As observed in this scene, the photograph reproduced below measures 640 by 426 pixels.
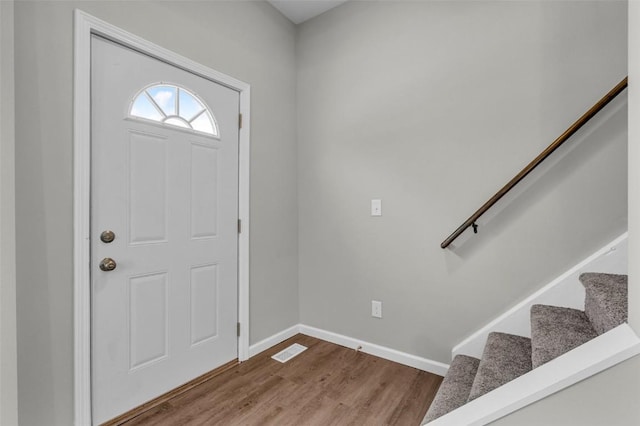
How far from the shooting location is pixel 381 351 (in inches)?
91.4

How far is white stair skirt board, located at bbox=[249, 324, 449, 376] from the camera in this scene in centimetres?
211

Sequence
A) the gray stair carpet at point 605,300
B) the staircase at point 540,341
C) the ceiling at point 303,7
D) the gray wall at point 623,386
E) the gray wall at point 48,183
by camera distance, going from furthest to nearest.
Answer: the ceiling at point 303,7 → the gray wall at point 48,183 → the staircase at point 540,341 → the gray stair carpet at point 605,300 → the gray wall at point 623,386

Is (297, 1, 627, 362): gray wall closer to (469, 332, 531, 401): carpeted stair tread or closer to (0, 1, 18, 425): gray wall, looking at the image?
(469, 332, 531, 401): carpeted stair tread

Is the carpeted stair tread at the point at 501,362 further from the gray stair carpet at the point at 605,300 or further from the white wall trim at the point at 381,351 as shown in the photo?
the white wall trim at the point at 381,351

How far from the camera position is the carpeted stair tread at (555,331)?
1.19 metres

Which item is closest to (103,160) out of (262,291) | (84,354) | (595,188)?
(84,354)

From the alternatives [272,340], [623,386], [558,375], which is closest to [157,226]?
[272,340]

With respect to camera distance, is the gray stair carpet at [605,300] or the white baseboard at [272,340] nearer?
the gray stair carpet at [605,300]

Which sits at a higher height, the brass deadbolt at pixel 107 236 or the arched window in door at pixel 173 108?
the arched window in door at pixel 173 108

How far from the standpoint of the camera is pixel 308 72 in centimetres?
272

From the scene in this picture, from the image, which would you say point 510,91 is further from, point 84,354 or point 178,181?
point 84,354

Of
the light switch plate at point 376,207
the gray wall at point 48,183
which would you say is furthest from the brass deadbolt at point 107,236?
the light switch plate at point 376,207

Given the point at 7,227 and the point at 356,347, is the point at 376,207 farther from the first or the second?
the point at 7,227

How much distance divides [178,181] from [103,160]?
0.41 m
